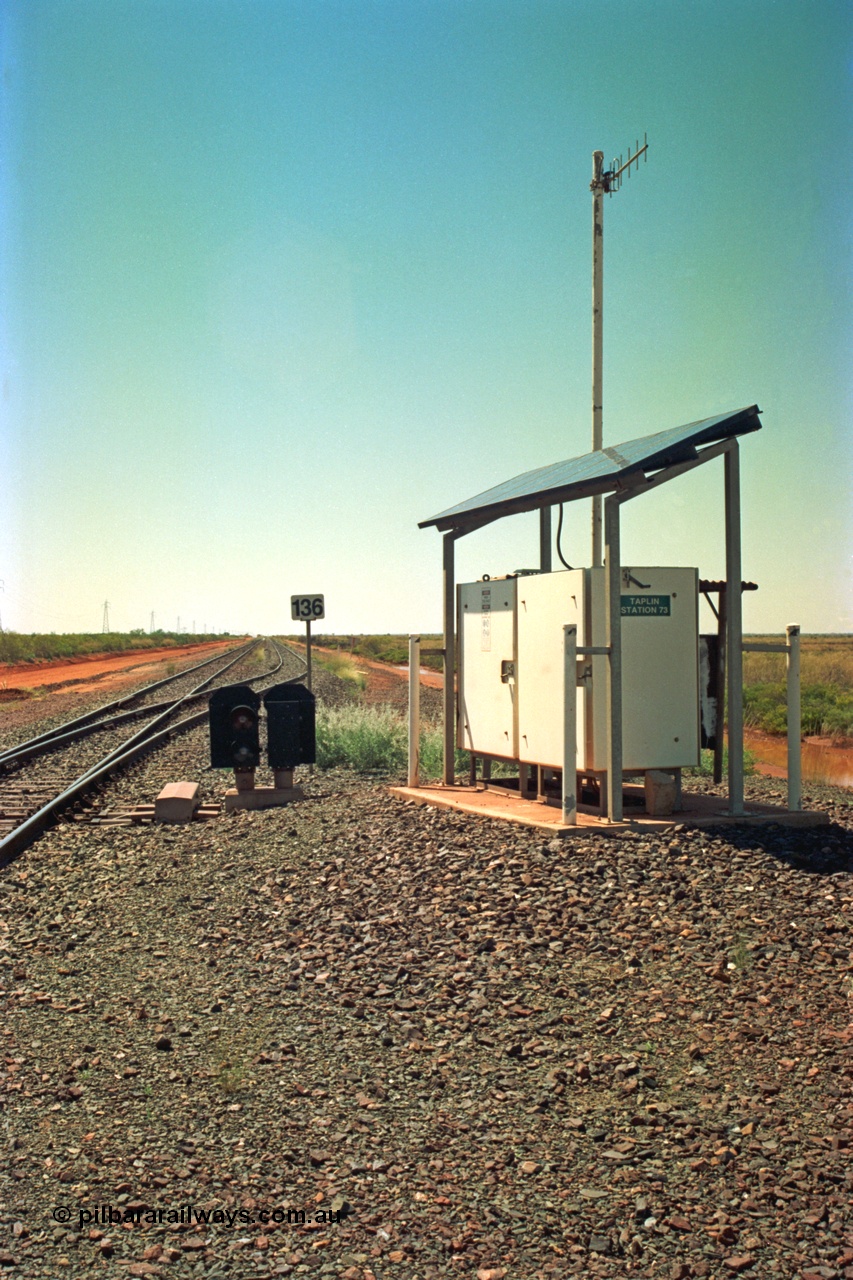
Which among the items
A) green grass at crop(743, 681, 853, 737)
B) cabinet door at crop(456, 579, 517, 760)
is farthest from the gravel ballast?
green grass at crop(743, 681, 853, 737)

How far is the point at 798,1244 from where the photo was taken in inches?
143

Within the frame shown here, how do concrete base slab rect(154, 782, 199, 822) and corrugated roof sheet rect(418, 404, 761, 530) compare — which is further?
concrete base slab rect(154, 782, 199, 822)

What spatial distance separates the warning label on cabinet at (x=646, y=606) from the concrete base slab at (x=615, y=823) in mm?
1581

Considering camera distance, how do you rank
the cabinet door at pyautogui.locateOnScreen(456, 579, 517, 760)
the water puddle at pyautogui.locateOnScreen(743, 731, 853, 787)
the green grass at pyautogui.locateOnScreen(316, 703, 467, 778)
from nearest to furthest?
1. the cabinet door at pyautogui.locateOnScreen(456, 579, 517, 760)
2. the green grass at pyautogui.locateOnScreen(316, 703, 467, 778)
3. the water puddle at pyautogui.locateOnScreen(743, 731, 853, 787)

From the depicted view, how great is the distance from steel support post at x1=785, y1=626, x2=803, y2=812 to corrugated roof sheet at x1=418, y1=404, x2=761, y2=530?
73.5 inches

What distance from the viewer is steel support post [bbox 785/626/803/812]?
915 cm

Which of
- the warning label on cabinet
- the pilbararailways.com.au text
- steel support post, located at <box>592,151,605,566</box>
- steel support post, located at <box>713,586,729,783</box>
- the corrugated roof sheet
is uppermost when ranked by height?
steel support post, located at <box>592,151,605,566</box>

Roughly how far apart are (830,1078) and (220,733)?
8529 mm

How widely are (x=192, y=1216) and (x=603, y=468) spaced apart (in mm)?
6518

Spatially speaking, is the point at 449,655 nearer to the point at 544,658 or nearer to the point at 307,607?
the point at 544,658

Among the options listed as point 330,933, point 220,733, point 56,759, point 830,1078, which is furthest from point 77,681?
point 830,1078

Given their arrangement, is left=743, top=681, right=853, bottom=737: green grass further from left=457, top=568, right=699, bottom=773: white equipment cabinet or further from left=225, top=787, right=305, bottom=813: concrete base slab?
left=457, top=568, right=699, bottom=773: white equipment cabinet

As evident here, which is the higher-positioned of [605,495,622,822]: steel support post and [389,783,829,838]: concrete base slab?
[605,495,622,822]: steel support post

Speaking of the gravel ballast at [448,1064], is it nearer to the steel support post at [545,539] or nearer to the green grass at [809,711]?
the steel support post at [545,539]
